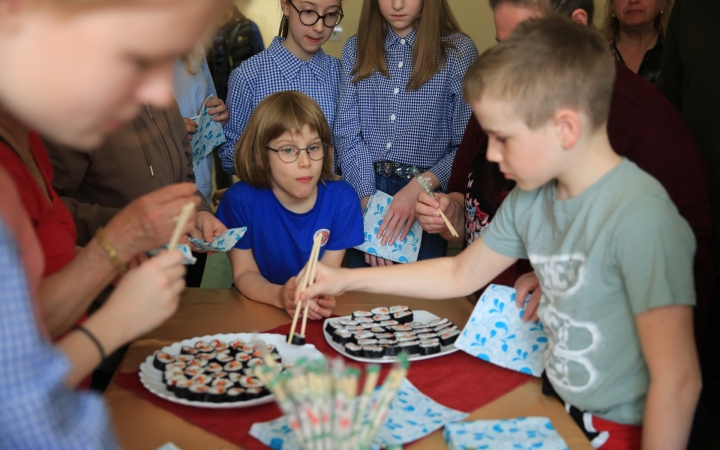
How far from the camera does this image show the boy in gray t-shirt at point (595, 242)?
1.18 metres

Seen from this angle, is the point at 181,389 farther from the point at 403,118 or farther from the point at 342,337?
the point at 403,118

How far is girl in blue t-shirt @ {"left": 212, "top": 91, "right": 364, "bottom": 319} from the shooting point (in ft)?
7.32

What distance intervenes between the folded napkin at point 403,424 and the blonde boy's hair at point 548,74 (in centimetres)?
60

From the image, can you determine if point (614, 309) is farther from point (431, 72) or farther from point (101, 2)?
point (431, 72)

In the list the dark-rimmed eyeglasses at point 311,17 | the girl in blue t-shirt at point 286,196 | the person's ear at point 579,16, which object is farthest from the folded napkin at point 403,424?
the dark-rimmed eyeglasses at point 311,17

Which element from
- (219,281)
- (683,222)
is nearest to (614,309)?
(683,222)

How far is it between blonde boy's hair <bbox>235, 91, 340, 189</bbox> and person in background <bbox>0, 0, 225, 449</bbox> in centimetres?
138

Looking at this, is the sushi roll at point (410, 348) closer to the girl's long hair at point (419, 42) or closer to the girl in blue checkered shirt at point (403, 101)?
the girl in blue checkered shirt at point (403, 101)

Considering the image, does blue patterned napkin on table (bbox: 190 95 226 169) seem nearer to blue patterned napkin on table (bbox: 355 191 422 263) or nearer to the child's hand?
blue patterned napkin on table (bbox: 355 191 422 263)

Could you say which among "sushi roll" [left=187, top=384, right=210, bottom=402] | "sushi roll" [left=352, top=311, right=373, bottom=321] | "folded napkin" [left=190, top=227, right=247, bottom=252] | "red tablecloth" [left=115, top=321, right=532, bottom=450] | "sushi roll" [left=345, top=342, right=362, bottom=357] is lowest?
"sushi roll" [left=352, top=311, right=373, bottom=321]

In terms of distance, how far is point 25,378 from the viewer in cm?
73

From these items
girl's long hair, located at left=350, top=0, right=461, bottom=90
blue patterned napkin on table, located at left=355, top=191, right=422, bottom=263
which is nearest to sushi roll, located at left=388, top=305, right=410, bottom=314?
blue patterned napkin on table, located at left=355, top=191, right=422, bottom=263

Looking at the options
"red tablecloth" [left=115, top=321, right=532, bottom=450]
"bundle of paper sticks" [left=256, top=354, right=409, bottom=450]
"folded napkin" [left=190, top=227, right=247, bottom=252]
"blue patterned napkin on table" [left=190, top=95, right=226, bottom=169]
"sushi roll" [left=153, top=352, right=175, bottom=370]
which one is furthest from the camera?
"blue patterned napkin on table" [left=190, top=95, right=226, bottom=169]

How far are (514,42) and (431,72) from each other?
55.8 inches
